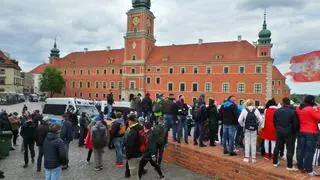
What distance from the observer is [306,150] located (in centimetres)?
703

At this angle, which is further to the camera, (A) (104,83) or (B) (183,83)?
(A) (104,83)

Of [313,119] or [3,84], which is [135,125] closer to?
[313,119]

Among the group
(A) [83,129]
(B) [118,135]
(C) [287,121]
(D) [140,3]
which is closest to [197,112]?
(B) [118,135]

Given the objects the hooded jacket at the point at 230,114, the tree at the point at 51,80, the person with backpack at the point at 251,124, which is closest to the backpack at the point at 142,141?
the hooded jacket at the point at 230,114

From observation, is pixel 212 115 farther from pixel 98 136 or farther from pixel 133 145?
pixel 98 136

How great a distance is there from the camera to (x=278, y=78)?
77.9 m

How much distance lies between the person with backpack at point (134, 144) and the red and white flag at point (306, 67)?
160 inches

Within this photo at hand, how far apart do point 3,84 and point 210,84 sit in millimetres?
53549

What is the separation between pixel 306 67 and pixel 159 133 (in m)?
4.30

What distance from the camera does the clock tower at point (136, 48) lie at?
215 feet

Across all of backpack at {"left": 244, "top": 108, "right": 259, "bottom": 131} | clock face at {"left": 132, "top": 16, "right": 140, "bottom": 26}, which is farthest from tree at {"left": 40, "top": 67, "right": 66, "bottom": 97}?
backpack at {"left": 244, "top": 108, "right": 259, "bottom": 131}

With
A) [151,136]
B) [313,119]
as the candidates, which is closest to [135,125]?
[151,136]

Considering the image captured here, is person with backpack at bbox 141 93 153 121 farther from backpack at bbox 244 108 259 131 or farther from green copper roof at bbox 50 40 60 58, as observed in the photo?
green copper roof at bbox 50 40 60 58

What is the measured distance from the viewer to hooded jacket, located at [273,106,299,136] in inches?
282
